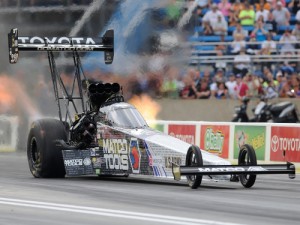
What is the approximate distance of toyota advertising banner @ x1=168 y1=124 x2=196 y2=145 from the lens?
24203mm

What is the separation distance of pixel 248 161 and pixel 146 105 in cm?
1332

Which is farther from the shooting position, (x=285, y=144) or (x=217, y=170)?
(x=285, y=144)

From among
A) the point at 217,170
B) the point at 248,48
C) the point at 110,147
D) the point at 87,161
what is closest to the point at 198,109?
the point at 248,48

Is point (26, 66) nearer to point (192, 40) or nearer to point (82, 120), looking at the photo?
point (192, 40)

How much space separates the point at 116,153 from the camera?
16812mm

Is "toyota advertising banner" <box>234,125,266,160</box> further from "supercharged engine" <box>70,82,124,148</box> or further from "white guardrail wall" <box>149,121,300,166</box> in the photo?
"supercharged engine" <box>70,82,124,148</box>

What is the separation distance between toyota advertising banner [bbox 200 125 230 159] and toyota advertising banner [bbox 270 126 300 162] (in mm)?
1376

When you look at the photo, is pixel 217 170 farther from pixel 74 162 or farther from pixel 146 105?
pixel 146 105

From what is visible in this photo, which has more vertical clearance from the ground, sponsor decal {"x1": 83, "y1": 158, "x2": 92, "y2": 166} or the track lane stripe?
sponsor decal {"x1": 83, "y1": 158, "x2": 92, "y2": 166}

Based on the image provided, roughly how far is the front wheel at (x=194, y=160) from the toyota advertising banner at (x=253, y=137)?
7542 mm

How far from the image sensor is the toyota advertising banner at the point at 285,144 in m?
21.9

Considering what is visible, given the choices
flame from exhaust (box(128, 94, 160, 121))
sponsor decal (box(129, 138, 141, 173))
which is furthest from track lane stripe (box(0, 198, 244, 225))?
flame from exhaust (box(128, 94, 160, 121))

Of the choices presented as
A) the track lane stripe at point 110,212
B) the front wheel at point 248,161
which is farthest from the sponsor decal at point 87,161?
the track lane stripe at point 110,212

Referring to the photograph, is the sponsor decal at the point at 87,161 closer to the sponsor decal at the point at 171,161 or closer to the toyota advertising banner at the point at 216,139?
the sponsor decal at the point at 171,161
